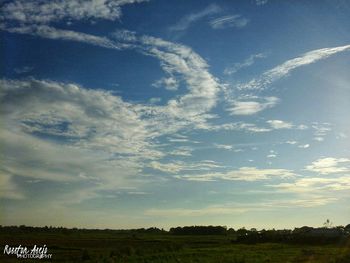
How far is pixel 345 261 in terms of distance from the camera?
126 feet

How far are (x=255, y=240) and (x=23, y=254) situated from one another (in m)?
69.6

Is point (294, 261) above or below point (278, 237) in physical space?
A: below

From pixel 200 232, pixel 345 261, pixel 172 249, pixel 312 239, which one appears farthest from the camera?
pixel 200 232

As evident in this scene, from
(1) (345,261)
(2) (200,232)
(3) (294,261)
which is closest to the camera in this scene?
(1) (345,261)

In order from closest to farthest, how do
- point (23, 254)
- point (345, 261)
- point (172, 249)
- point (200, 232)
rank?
point (23, 254) < point (345, 261) < point (172, 249) < point (200, 232)

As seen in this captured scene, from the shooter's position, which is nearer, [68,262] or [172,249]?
[68,262]

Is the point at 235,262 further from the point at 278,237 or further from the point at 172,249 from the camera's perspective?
the point at 278,237

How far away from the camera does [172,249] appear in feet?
208

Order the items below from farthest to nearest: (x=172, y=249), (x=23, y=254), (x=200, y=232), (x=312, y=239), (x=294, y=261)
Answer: (x=200, y=232), (x=312, y=239), (x=172, y=249), (x=294, y=261), (x=23, y=254)

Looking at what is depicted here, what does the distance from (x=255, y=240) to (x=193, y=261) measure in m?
56.2

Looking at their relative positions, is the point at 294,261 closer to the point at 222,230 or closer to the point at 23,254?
the point at 23,254

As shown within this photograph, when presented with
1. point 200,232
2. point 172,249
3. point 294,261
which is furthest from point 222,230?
point 294,261

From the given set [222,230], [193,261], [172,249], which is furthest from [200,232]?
[193,261]

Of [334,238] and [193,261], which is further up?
[334,238]
